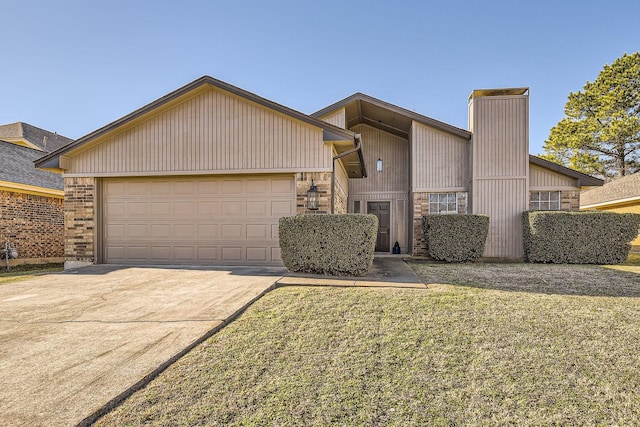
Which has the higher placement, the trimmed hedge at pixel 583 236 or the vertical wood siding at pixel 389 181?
the vertical wood siding at pixel 389 181

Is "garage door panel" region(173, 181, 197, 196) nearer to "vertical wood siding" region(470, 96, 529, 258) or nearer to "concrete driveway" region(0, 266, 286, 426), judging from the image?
"concrete driveway" region(0, 266, 286, 426)

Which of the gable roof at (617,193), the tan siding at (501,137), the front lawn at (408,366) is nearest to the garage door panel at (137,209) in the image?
the front lawn at (408,366)

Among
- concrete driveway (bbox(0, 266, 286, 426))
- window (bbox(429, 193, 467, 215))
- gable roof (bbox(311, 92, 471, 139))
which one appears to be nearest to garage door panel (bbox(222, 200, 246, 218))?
concrete driveway (bbox(0, 266, 286, 426))

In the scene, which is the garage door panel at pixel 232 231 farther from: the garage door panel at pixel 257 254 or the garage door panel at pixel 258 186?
the garage door panel at pixel 258 186

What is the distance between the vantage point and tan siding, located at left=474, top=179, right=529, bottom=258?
33.1ft

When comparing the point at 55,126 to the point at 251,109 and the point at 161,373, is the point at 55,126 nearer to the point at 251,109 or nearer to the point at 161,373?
the point at 251,109

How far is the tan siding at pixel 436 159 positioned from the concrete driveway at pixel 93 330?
6.92 metres

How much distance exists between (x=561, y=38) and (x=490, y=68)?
244 cm

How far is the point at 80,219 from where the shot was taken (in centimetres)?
818

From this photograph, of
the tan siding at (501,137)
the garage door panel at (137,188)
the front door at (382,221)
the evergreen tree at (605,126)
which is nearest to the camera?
the garage door panel at (137,188)

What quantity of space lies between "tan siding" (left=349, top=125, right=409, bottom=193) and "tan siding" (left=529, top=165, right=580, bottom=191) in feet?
13.8

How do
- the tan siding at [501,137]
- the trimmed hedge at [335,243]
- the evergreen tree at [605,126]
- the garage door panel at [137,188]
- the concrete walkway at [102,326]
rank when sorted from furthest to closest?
the evergreen tree at [605,126] < the tan siding at [501,137] < the garage door panel at [137,188] < the trimmed hedge at [335,243] < the concrete walkway at [102,326]

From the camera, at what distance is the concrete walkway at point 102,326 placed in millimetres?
2236

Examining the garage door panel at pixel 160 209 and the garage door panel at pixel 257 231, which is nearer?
the garage door panel at pixel 257 231
